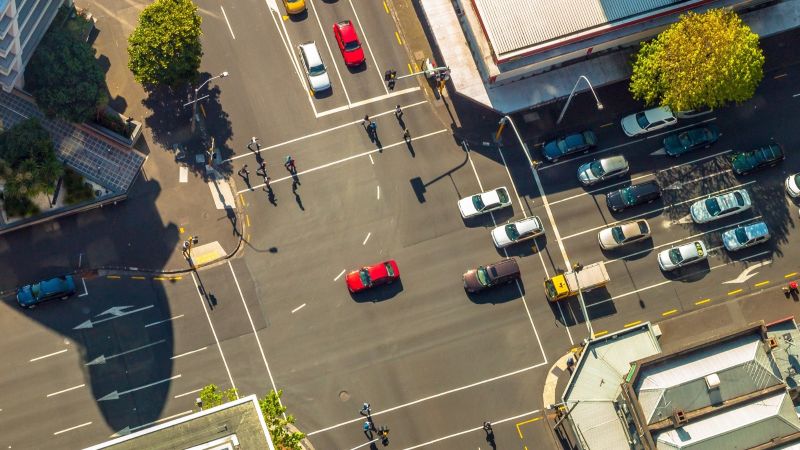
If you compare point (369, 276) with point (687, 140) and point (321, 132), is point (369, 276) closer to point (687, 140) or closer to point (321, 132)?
point (321, 132)

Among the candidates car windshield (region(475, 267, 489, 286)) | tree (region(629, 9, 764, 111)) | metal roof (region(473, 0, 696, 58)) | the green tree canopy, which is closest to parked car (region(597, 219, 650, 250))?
tree (region(629, 9, 764, 111))

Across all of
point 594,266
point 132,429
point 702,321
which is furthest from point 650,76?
point 132,429

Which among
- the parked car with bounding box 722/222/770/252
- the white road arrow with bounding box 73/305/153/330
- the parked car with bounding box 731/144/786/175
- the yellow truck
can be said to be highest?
the white road arrow with bounding box 73/305/153/330

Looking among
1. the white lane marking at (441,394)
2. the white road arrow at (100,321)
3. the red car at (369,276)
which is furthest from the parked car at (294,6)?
the white lane marking at (441,394)

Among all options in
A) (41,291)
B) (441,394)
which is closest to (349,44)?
(441,394)

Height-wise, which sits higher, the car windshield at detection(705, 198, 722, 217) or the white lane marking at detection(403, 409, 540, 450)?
the car windshield at detection(705, 198, 722, 217)

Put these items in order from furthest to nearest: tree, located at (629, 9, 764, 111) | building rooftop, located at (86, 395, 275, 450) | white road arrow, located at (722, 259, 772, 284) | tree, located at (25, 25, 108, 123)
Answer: white road arrow, located at (722, 259, 772, 284)
tree, located at (629, 9, 764, 111)
tree, located at (25, 25, 108, 123)
building rooftop, located at (86, 395, 275, 450)

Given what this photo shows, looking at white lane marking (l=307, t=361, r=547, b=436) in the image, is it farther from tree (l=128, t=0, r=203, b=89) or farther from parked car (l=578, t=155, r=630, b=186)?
tree (l=128, t=0, r=203, b=89)

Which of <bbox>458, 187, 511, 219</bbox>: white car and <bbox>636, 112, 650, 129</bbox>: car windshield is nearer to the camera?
<bbox>458, 187, 511, 219</bbox>: white car
